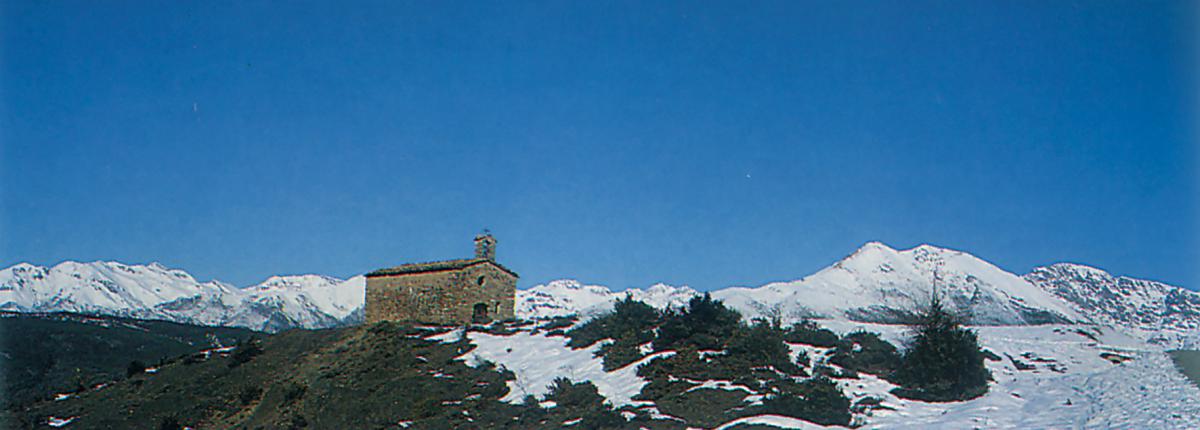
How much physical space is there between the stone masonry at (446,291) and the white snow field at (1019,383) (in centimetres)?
453

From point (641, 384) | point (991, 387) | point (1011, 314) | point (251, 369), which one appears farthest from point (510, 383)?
point (1011, 314)

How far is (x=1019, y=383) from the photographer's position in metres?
20.7

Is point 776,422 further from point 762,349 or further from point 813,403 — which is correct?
point 762,349

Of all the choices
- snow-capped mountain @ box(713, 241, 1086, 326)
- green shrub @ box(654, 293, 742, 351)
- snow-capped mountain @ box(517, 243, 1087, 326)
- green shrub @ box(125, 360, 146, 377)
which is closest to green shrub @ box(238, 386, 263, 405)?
green shrub @ box(125, 360, 146, 377)

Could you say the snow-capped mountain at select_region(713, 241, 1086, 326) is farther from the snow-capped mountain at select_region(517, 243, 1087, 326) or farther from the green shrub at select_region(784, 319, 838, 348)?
the green shrub at select_region(784, 319, 838, 348)

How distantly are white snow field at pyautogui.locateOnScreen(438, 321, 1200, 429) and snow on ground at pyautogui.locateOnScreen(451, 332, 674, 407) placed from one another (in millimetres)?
39

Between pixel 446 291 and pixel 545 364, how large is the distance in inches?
470

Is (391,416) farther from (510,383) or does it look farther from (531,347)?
(531,347)

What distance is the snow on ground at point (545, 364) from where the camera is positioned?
2122 cm

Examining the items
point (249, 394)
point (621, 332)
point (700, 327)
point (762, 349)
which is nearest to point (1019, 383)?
point (762, 349)

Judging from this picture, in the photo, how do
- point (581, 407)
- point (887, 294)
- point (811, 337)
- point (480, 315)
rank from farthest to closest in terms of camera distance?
point (887, 294) < point (480, 315) < point (811, 337) < point (581, 407)

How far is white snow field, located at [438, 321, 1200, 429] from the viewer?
49.4 ft

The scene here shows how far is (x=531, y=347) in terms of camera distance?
28.5m

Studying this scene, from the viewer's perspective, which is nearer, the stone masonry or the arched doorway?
the stone masonry
